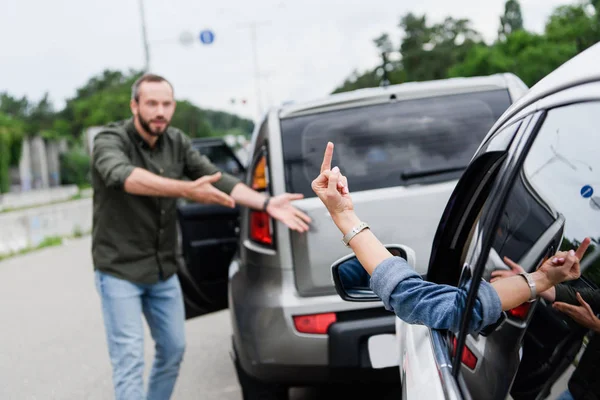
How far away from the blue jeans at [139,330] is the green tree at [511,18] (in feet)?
335

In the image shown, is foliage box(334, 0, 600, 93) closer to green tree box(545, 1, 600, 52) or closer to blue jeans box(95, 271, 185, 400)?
green tree box(545, 1, 600, 52)

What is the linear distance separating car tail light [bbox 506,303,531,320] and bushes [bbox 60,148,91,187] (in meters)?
74.3

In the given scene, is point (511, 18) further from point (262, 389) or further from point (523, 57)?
point (262, 389)

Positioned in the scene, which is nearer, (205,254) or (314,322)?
(314,322)

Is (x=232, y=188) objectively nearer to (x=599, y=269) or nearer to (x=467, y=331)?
(x=467, y=331)

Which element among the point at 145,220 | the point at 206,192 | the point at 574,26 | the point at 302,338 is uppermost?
the point at 574,26

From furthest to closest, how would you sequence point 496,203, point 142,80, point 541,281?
1. point 142,80
2. point 496,203
3. point 541,281

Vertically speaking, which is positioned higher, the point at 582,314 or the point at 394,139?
the point at 394,139

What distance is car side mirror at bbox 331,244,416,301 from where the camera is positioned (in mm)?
2354

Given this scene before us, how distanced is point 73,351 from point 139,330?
3685mm

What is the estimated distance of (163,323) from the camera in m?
4.34

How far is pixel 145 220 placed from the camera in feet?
13.8

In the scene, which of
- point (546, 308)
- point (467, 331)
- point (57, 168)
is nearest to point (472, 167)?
point (467, 331)

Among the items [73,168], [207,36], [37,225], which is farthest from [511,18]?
[37,225]
